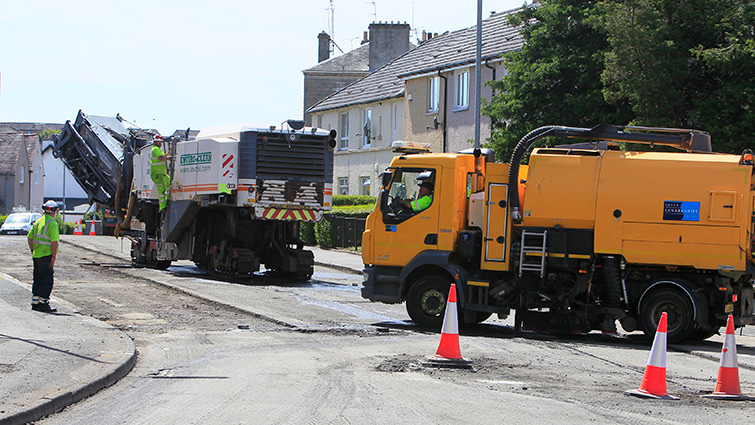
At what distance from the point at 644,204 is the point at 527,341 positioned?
248 cm

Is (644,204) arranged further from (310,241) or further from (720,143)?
(310,241)

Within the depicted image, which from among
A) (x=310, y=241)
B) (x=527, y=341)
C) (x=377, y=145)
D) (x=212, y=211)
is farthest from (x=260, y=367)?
(x=377, y=145)

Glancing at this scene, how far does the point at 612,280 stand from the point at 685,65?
9.35 meters

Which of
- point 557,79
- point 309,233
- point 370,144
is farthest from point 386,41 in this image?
point 557,79

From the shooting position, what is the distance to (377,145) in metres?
42.1

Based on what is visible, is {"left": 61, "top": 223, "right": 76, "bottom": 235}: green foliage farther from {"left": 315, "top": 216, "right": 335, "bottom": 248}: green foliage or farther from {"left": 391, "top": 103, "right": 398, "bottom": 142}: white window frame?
{"left": 315, "top": 216, "right": 335, "bottom": 248}: green foliage

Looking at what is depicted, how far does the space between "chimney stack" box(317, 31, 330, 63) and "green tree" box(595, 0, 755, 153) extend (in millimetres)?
44806

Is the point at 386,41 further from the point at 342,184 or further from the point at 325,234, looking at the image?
the point at 325,234

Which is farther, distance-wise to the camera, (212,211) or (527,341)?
(212,211)

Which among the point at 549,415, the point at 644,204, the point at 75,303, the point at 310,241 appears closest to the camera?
the point at 549,415

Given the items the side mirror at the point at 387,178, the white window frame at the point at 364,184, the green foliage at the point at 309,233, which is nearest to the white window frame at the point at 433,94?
the white window frame at the point at 364,184

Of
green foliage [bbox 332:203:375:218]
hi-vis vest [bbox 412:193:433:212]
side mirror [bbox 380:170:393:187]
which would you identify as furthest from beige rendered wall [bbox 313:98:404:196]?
hi-vis vest [bbox 412:193:433:212]

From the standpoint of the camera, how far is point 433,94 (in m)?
37.5

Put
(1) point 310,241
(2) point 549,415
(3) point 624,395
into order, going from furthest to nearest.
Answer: (1) point 310,241
(3) point 624,395
(2) point 549,415
